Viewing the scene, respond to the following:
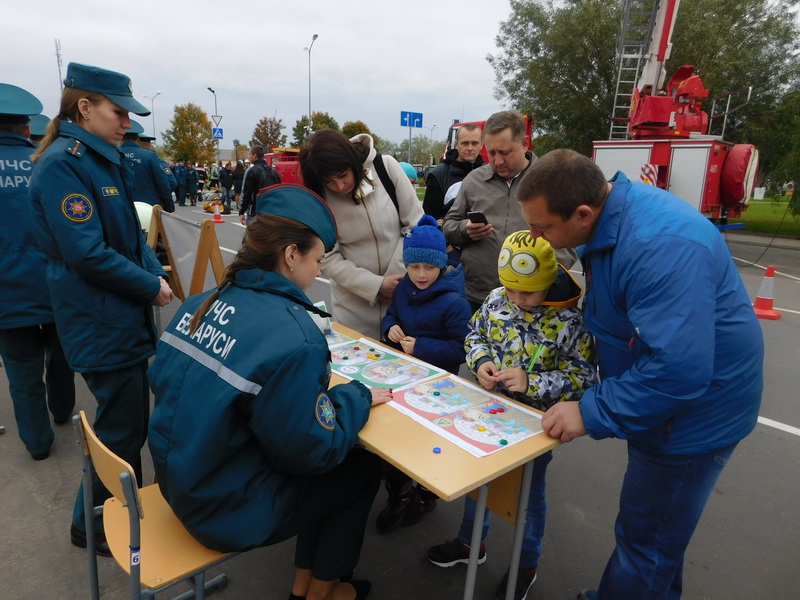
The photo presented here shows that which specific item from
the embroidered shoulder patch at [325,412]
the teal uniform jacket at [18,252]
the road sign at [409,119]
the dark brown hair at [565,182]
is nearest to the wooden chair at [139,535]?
the embroidered shoulder patch at [325,412]

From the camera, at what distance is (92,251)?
6.99 ft

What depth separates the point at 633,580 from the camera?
1.77m

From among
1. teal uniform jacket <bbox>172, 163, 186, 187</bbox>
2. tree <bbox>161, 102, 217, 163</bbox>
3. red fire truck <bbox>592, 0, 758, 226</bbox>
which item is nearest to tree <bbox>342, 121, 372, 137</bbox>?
tree <bbox>161, 102, 217, 163</bbox>

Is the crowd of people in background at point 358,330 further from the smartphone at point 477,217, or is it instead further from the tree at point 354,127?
the tree at point 354,127

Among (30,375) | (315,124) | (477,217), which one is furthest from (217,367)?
(315,124)

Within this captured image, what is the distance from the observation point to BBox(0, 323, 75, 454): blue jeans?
302 cm

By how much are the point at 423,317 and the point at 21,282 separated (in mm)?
2227

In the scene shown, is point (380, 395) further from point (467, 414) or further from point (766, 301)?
point (766, 301)

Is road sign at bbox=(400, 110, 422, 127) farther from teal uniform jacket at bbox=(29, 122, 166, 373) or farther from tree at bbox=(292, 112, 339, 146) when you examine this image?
tree at bbox=(292, 112, 339, 146)

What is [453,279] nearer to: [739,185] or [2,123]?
[2,123]

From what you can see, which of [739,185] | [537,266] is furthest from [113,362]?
[739,185]

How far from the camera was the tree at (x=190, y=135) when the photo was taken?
1560 inches

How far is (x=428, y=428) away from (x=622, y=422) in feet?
2.02

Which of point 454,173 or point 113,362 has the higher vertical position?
point 454,173
